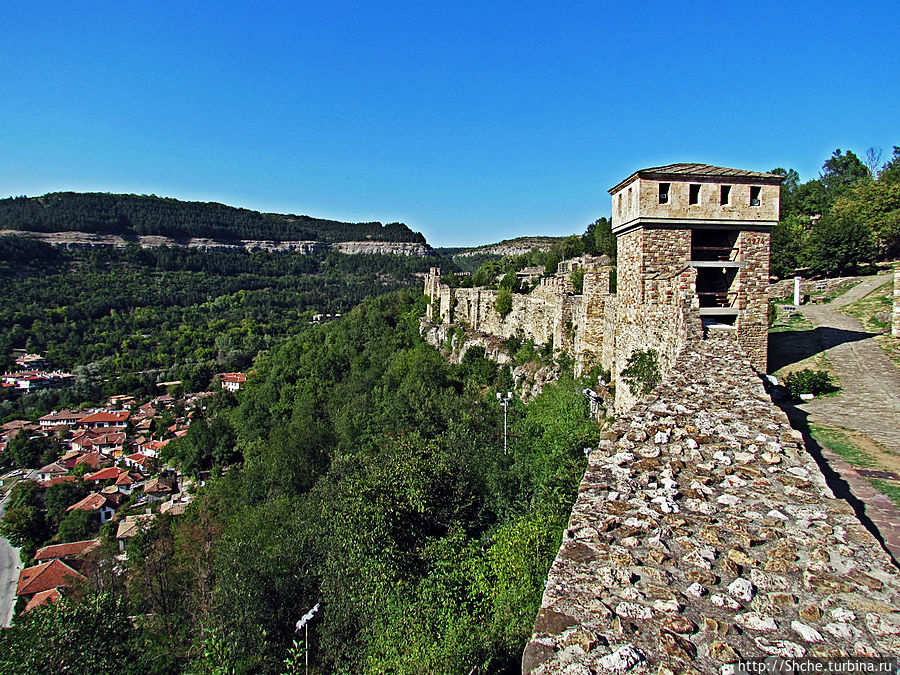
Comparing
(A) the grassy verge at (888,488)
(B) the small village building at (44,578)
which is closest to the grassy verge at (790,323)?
(A) the grassy verge at (888,488)

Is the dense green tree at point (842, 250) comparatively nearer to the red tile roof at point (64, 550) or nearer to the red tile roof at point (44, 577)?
the red tile roof at point (44, 577)

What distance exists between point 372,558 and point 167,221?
545 ft

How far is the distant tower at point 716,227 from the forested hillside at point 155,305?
266 ft

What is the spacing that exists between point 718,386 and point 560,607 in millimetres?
4464

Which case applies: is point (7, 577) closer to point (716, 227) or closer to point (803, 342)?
point (716, 227)

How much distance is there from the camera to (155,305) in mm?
110438

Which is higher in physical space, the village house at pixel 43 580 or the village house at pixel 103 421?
the village house at pixel 103 421

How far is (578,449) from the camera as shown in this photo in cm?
1251

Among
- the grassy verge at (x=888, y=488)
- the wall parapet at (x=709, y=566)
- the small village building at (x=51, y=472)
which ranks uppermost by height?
the wall parapet at (x=709, y=566)

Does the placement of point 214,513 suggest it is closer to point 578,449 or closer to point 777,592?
point 578,449

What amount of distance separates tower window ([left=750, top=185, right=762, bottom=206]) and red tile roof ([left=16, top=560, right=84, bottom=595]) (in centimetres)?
3754

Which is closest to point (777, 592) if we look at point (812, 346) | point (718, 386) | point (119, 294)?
point (718, 386)

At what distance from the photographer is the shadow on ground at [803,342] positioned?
35.2 ft

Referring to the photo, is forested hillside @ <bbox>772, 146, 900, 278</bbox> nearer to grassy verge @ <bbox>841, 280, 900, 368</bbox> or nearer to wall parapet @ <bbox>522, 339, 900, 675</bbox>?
grassy verge @ <bbox>841, 280, 900, 368</bbox>
